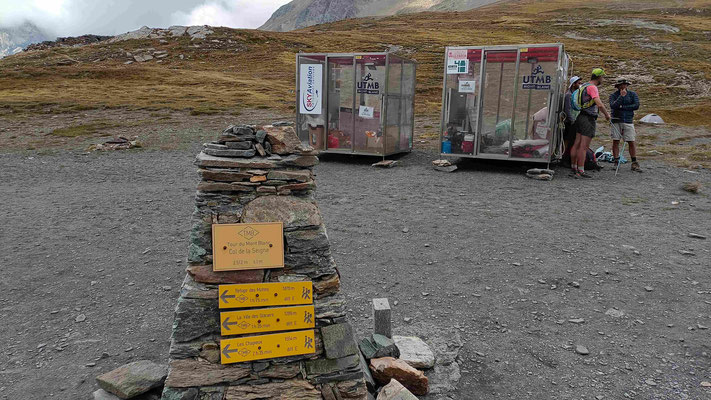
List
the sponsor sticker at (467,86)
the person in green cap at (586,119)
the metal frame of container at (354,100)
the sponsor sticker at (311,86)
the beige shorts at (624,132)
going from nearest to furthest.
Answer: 1. the person in green cap at (586,119)
2. the beige shorts at (624,132)
3. the sponsor sticker at (467,86)
4. the metal frame of container at (354,100)
5. the sponsor sticker at (311,86)

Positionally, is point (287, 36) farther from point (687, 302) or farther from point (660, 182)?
point (687, 302)

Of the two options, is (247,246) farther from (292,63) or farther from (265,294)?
(292,63)

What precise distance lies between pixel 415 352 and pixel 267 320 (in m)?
1.67

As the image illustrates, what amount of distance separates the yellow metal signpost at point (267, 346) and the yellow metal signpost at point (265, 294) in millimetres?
236

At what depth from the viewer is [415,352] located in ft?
14.6

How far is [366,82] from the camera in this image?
13.8 meters

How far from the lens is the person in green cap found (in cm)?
1095

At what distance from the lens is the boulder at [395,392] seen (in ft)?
11.9

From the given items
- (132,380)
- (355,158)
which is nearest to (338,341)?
(132,380)

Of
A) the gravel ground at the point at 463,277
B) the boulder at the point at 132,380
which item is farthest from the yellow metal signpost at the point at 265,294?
the gravel ground at the point at 463,277

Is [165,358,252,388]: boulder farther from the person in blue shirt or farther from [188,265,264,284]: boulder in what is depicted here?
the person in blue shirt

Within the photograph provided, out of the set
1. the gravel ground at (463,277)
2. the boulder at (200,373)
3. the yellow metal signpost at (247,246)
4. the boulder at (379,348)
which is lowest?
the gravel ground at (463,277)

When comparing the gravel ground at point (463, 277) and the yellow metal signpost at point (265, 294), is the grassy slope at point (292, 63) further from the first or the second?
the yellow metal signpost at point (265, 294)

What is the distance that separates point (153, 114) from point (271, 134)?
83.8 feet
